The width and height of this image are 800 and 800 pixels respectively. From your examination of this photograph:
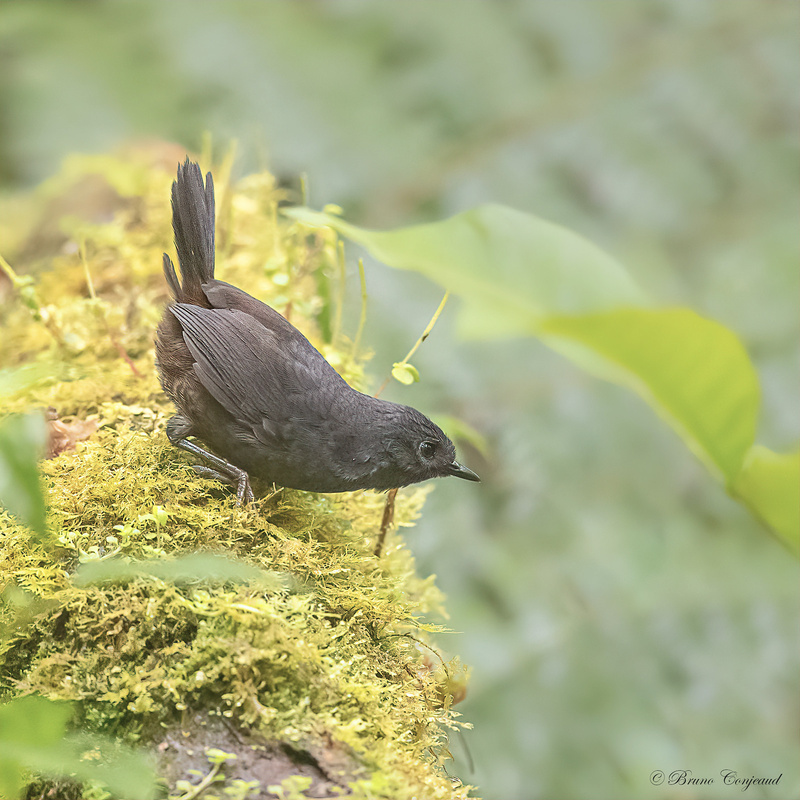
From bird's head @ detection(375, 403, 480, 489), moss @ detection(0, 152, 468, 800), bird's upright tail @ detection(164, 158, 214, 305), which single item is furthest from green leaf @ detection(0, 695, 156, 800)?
bird's upright tail @ detection(164, 158, 214, 305)

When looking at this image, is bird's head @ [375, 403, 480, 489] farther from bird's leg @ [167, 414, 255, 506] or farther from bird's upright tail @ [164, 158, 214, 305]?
bird's upright tail @ [164, 158, 214, 305]

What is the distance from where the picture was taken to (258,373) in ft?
5.82

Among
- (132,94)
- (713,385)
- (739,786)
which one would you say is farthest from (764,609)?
(132,94)

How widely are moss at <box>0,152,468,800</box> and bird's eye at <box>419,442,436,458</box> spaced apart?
0.93ft

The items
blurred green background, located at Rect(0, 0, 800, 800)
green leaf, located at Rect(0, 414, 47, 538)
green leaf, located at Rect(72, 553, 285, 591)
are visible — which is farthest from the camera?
blurred green background, located at Rect(0, 0, 800, 800)

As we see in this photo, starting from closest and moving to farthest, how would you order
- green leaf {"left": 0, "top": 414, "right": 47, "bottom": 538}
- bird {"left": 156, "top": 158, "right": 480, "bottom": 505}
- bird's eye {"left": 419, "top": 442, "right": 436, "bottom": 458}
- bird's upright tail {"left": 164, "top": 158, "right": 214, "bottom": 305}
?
green leaf {"left": 0, "top": 414, "right": 47, "bottom": 538} < bird {"left": 156, "top": 158, "right": 480, "bottom": 505} < bird's eye {"left": 419, "top": 442, "right": 436, "bottom": 458} < bird's upright tail {"left": 164, "top": 158, "right": 214, "bottom": 305}

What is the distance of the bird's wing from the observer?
1.76 meters

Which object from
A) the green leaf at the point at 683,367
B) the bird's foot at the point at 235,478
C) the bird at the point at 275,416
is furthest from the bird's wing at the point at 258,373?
the green leaf at the point at 683,367

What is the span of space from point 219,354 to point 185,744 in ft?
3.14

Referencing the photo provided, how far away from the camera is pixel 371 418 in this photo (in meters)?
1.82

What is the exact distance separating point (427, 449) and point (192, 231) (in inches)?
38.6

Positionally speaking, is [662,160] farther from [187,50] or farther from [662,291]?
[187,50]

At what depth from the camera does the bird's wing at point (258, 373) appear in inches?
69.2

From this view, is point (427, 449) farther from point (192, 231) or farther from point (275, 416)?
point (192, 231)
